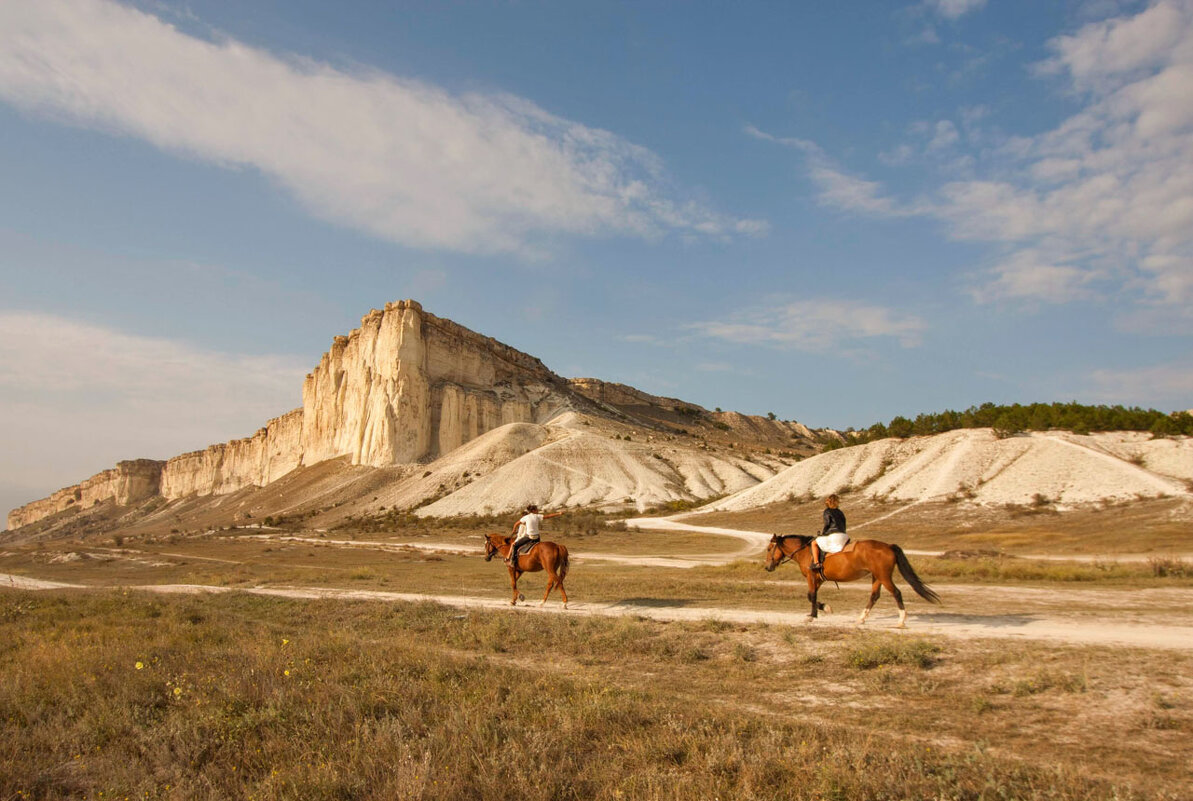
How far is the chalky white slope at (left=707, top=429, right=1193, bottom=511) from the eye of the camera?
115ft

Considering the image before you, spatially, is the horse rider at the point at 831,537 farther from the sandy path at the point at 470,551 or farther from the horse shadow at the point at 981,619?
the sandy path at the point at 470,551

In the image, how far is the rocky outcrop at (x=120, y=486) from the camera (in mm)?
152750

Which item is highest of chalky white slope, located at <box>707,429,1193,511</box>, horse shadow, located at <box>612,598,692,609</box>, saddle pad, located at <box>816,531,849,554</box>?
chalky white slope, located at <box>707,429,1193,511</box>

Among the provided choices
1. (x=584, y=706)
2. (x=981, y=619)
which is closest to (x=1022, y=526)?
(x=981, y=619)

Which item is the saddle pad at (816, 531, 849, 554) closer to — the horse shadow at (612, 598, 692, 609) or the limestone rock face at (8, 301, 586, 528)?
the horse shadow at (612, 598, 692, 609)

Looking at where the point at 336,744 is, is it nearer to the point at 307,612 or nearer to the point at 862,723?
the point at 862,723

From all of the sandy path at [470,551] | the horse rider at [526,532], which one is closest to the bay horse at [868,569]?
the horse rider at [526,532]

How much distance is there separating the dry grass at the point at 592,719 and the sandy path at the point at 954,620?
1.21 m

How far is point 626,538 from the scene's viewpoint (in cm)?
4362

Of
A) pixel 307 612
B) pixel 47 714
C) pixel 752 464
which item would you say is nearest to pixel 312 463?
pixel 752 464

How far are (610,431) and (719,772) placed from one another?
84.6m

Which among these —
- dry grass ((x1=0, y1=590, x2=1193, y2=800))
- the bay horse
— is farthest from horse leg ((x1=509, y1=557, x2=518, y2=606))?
the bay horse

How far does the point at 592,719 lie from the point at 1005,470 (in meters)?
41.8

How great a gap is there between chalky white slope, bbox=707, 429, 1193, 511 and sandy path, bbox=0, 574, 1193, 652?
24038 mm
